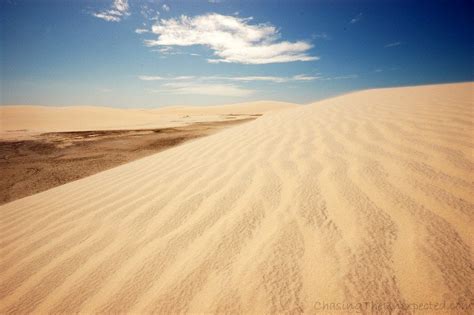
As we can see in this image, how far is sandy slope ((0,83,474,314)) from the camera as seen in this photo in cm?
107

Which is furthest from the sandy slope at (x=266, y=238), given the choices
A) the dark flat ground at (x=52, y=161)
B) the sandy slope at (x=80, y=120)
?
the sandy slope at (x=80, y=120)

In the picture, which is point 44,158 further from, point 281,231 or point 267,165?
point 281,231

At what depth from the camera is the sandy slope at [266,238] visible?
107 cm

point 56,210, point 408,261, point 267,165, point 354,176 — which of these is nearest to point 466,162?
point 354,176

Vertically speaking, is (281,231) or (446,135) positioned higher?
(446,135)

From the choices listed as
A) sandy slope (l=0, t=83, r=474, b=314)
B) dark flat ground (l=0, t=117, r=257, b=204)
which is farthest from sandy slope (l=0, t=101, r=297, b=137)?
sandy slope (l=0, t=83, r=474, b=314)

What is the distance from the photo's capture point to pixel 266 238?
1417 millimetres

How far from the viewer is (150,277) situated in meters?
1.28

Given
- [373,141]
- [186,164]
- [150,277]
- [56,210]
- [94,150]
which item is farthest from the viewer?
[94,150]

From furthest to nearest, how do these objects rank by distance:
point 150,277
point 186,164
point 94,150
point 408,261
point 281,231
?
point 94,150 < point 186,164 < point 281,231 < point 150,277 < point 408,261

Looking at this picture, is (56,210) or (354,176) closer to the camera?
(354,176)

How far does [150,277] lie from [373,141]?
8.48ft

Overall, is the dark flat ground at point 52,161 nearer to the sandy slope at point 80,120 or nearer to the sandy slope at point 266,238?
the sandy slope at point 266,238

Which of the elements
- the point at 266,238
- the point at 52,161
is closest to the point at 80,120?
the point at 52,161
